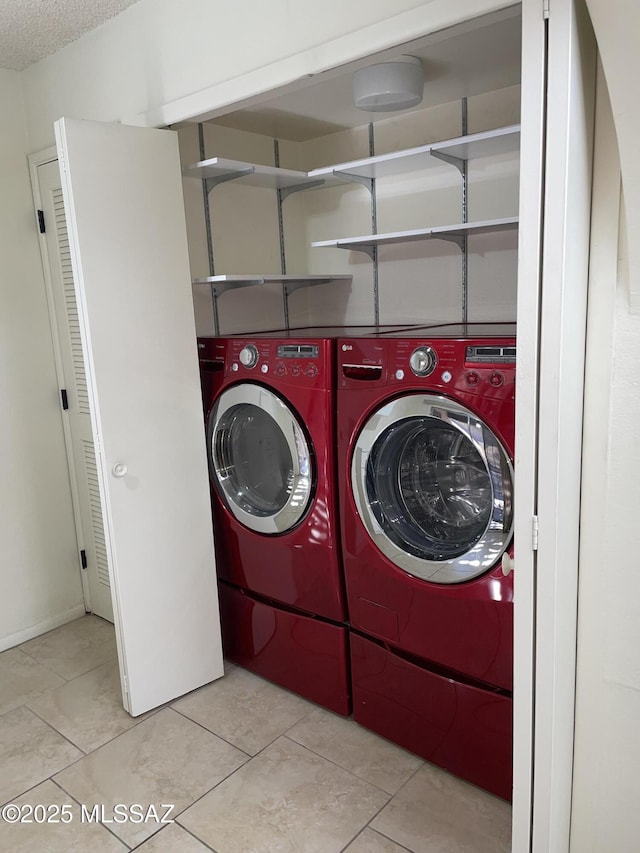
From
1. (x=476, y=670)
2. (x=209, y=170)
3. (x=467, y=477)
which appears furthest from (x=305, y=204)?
(x=476, y=670)

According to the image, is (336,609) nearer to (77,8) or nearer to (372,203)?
(372,203)

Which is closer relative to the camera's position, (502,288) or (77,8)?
(77,8)

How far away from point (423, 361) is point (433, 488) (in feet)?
1.41

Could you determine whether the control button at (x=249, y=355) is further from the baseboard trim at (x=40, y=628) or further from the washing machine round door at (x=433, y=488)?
the baseboard trim at (x=40, y=628)

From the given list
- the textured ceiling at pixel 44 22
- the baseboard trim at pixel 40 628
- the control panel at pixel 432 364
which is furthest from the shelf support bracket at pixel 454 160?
the baseboard trim at pixel 40 628

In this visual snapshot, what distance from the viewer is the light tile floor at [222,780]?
1.94 m

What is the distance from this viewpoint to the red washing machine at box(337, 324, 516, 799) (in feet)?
6.03

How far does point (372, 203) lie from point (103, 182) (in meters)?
1.19

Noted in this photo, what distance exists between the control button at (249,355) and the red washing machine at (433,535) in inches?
14.6

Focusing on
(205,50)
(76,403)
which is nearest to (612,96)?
(205,50)

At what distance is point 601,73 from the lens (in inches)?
53.4

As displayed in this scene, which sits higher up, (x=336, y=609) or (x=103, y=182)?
(x=103, y=182)

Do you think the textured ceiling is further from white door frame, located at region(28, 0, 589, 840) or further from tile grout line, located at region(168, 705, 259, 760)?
tile grout line, located at region(168, 705, 259, 760)

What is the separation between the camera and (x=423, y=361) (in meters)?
1.91
